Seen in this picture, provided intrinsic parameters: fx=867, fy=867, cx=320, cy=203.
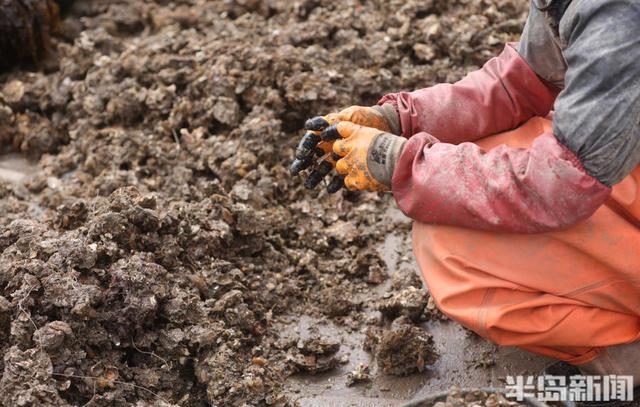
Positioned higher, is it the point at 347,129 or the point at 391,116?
the point at 347,129

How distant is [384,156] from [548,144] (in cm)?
43

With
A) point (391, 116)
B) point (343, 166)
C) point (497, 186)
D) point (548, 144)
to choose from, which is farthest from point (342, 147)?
point (548, 144)

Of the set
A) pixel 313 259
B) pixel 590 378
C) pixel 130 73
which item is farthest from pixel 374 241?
pixel 130 73

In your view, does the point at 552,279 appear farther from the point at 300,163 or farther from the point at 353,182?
the point at 300,163

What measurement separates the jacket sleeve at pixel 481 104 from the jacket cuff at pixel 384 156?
35cm

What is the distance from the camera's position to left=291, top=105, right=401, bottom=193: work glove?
8.06 feet

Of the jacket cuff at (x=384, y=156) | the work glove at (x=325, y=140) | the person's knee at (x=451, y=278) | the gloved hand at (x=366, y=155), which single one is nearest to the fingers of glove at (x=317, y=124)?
the work glove at (x=325, y=140)

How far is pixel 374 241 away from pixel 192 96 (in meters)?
1.08

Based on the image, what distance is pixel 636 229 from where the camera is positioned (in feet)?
7.32

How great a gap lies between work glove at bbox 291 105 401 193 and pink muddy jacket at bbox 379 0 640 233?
0.74 ft

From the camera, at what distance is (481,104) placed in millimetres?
2586

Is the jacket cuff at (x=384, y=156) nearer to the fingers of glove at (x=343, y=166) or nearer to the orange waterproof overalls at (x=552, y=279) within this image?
the fingers of glove at (x=343, y=166)

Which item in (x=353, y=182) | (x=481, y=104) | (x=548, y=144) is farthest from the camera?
(x=481, y=104)

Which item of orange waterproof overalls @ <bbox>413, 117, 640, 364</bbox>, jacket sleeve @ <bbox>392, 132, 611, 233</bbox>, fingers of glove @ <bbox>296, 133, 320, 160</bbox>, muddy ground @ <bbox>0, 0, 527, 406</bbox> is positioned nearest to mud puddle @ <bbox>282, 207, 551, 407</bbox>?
muddy ground @ <bbox>0, 0, 527, 406</bbox>
